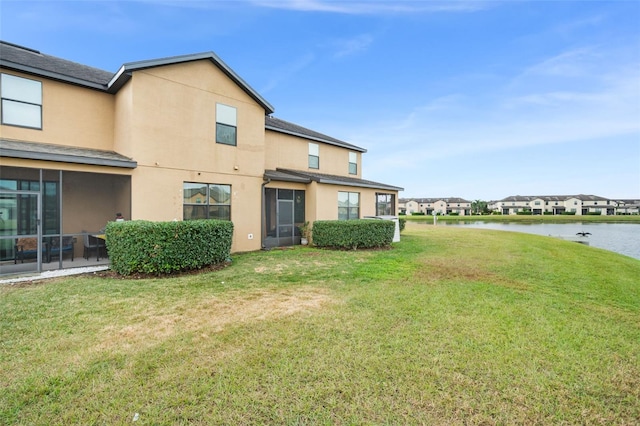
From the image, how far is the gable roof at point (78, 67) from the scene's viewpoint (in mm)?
8163

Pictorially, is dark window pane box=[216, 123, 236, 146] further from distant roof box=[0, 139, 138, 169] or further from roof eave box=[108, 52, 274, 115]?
distant roof box=[0, 139, 138, 169]

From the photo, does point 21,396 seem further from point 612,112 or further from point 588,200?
point 588,200

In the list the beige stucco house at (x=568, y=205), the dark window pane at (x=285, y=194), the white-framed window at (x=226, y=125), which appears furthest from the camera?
the beige stucco house at (x=568, y=205)

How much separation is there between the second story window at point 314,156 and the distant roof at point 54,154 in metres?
9.11

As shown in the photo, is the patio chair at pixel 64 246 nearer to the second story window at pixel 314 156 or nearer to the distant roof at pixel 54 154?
the distant roof at pixel 54 154

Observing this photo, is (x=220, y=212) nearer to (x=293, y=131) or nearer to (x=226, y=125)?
(x=226, y=125)

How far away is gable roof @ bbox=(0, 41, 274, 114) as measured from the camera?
8.16 meters

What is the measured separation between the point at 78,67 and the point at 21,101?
303cm


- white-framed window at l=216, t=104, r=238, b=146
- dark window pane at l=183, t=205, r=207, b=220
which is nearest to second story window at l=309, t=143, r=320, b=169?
white-framed window at l=216, t=104, r=238, b=146

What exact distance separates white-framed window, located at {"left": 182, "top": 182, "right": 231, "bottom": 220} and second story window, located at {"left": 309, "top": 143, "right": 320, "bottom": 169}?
6.14 m

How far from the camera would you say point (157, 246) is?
7.06m

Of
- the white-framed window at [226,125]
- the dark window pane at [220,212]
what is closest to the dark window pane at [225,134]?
the white-framed window at [226,125]

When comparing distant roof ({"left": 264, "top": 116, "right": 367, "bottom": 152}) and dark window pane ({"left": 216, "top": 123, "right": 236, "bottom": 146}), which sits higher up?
distant roof ({"left": 264, "top": 116, "right": 367, "bottom": 152})

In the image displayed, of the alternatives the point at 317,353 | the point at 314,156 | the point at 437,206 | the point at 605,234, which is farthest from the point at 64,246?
the point at 437,206
